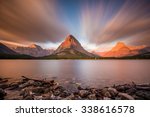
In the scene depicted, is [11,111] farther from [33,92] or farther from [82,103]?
[82,103]

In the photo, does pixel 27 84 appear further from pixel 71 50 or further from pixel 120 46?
pixel 120 46

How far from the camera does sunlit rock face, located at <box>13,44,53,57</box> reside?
138 inches

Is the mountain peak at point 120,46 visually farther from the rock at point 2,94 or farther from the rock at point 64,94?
the rock at point 2,94

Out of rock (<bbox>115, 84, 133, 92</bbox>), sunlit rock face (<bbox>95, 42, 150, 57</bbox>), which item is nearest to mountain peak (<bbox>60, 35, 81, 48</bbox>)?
sunlit rock face (<bbox>95, 42, 150, 57</bbox>)

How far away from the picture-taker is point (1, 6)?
3.38 m

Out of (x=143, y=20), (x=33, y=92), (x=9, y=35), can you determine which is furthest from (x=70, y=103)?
(x=143, y=20)

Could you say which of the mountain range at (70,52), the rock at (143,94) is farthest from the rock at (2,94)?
the rock at (143,94)

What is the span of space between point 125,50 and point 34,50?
155 centimetres

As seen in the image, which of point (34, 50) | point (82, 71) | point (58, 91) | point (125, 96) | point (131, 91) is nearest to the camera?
point (125, 96)

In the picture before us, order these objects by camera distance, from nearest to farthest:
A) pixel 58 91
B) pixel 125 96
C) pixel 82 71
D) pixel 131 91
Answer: pixel 125 96 → pixel 131 91 → pixel 58 91 → pixel 82 71

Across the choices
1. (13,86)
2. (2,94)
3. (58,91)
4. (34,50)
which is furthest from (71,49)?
(2,94)

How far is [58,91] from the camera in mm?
3258

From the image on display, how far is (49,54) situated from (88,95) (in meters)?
1.01

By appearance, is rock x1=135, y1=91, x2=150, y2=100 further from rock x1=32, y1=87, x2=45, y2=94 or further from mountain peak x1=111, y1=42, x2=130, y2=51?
rock x1=32, y1=87, x2=45, y2=94
